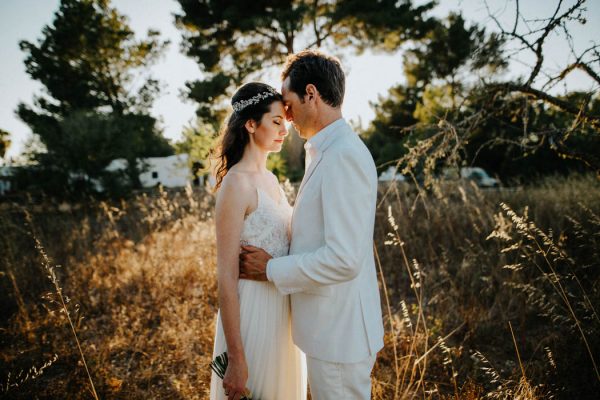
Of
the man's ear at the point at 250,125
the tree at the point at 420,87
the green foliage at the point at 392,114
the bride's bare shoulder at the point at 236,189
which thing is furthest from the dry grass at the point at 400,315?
the green foliage at the point at 392,114

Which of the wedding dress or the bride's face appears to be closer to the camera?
the wedding dress

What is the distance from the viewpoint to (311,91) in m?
1.73

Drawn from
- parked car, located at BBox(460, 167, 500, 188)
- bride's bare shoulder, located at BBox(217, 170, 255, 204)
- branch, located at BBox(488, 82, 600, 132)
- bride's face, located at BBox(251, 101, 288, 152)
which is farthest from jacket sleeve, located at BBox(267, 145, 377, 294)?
parked car, located at BBox(460, 167, 500, 188)

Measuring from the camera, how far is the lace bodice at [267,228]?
6.05 feet

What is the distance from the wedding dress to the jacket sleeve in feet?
1.38

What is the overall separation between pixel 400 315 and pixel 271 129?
3.04 m

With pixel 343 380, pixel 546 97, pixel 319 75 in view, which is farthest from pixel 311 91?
pixel 546 97

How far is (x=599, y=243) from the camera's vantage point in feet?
14.3

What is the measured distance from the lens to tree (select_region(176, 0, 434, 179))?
1277cm

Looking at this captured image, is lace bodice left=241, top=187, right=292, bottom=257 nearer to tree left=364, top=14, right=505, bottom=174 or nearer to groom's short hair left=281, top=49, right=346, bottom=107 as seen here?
groom's short hair left=281, top=49, right=346, bottom=107

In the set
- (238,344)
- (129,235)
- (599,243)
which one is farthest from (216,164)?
(129,235)

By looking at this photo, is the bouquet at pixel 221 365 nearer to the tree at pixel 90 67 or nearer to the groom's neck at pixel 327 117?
the groom's neck at pixel 327 117

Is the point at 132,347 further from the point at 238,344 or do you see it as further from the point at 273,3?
the point at 273,3

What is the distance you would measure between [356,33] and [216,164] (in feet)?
45.4
